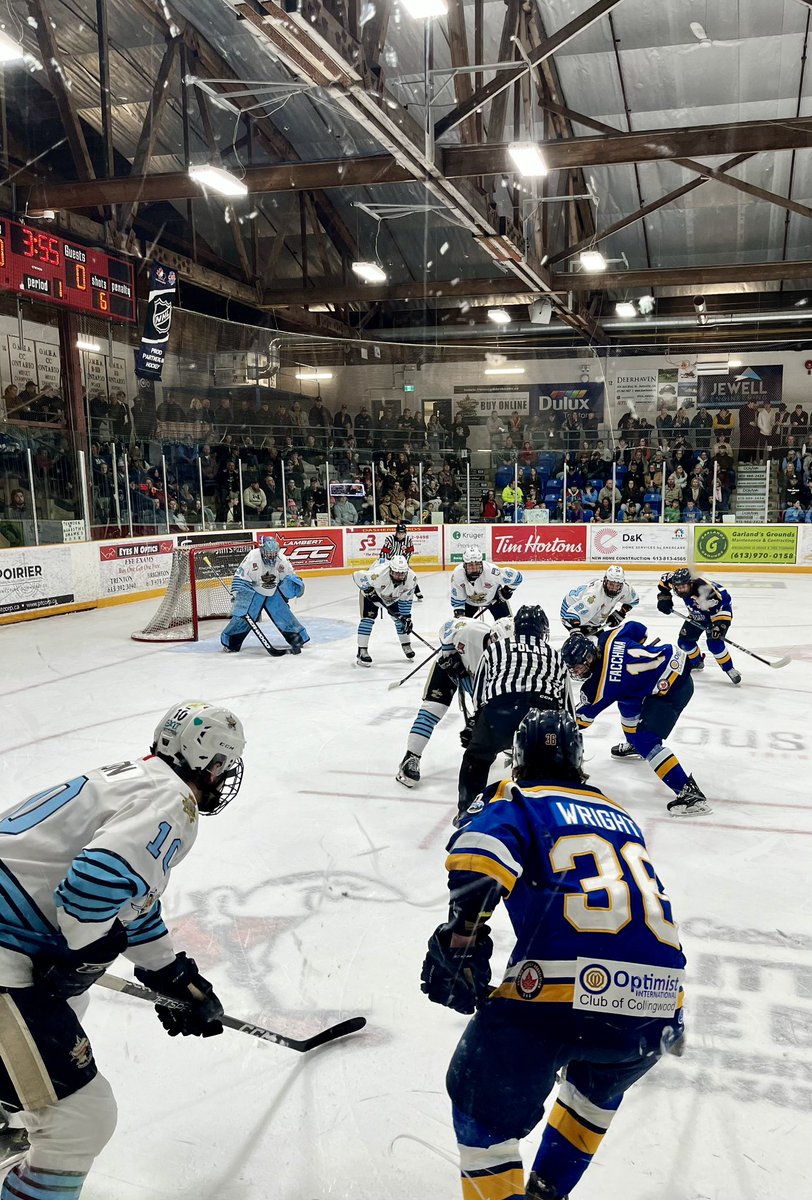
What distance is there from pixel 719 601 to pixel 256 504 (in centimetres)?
932

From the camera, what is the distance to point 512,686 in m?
3.54

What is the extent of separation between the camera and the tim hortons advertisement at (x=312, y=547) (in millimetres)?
14484

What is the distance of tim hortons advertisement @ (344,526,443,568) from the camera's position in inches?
596

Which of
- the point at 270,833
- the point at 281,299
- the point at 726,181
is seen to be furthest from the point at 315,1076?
the point at 281,299

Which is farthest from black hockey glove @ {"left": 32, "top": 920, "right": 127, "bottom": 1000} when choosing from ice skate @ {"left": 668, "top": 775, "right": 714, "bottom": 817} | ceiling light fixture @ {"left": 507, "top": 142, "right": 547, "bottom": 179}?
ceiling light fixture @ {"left": 507, "top": 142, "right": 547, "bottom": 179}

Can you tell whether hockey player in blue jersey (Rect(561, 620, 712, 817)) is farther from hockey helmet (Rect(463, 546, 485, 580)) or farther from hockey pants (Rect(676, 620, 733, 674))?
hockey helmet (Rect(463, 546, 485, 580))

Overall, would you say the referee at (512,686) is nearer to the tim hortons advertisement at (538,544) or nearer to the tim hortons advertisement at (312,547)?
the tim hortons advertisement at (312,547)

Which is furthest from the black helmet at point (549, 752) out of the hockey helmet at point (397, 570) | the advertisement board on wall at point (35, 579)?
the advertisement board on wall at point (35, 579)

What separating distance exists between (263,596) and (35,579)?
370 centimetres

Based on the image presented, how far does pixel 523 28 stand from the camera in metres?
9.47

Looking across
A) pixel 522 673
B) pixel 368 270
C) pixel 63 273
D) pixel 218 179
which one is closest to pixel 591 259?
pixel 368 270

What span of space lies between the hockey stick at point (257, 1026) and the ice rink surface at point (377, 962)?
0.04m

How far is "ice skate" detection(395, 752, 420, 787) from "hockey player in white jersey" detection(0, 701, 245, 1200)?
2821mm

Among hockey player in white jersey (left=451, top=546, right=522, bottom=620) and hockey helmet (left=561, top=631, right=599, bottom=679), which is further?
hockey player in white jersey (left=451, top=546, right=522, bottom=620)
